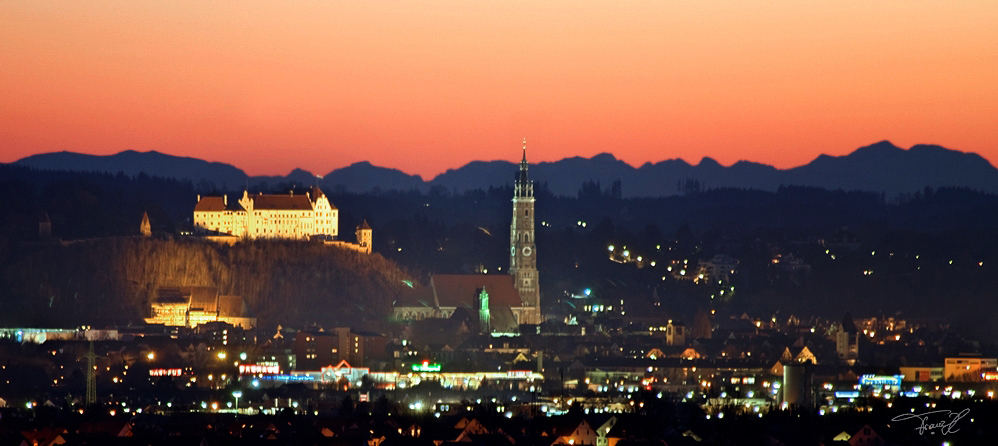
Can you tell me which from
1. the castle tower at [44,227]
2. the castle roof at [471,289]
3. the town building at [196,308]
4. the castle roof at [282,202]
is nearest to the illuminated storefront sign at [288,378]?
the town building at [196,308]

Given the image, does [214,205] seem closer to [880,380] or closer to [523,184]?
[523,184]

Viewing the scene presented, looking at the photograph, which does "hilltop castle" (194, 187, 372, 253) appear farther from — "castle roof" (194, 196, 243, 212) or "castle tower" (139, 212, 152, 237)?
"castle tower" (139, 212, 152, 237)

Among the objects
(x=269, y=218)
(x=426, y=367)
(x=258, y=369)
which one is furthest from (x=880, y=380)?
(x=269, y=218)

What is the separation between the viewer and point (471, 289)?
13238 centimetres

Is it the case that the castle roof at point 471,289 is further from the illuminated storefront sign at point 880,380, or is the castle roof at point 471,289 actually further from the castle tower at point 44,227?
the illuminated storefront sign at point 880,380

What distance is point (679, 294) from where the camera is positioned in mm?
154125

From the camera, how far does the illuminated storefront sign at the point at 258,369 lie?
337ft

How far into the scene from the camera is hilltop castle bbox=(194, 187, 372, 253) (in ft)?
482

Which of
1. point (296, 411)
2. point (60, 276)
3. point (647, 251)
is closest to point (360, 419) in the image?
point (296, 411)

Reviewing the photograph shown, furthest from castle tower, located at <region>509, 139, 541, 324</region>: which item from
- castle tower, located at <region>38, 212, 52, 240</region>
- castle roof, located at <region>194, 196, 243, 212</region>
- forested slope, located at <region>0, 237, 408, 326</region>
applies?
castle tower, located at <region>38, 212, 52, 240</region>

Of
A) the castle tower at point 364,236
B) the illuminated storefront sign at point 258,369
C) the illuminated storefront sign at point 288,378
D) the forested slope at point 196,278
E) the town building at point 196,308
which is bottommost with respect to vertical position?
the illuminated storefront sign at point 288,378

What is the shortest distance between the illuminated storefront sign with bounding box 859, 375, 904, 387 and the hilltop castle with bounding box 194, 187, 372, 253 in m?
52.7

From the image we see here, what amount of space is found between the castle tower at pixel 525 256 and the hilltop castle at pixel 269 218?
56.0 feet

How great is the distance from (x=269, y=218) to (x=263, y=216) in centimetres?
39
